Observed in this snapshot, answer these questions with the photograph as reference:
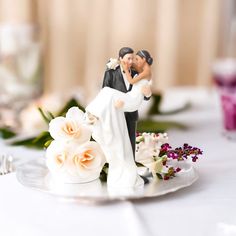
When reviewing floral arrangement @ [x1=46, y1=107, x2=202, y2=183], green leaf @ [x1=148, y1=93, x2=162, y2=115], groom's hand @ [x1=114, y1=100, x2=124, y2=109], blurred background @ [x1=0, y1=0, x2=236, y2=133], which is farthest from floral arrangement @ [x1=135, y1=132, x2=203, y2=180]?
blurred background @ [x1=0, y1=0, x2=236, y2=133]

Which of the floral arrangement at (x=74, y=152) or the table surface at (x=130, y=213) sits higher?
the floral arrangement at (x=74, y=152)

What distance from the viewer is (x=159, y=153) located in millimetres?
928

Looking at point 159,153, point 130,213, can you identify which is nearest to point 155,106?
point 159,153

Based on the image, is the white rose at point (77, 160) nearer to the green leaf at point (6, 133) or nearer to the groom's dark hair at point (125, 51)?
the groom's dark hair at point (125, 51)

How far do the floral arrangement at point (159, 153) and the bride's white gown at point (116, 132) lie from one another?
0.04m

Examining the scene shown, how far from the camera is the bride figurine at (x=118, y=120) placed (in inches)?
33.8

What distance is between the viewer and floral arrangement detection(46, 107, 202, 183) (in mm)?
888

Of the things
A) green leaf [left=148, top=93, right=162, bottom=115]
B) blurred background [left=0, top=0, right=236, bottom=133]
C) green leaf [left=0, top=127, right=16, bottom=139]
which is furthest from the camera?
blurred background [left=0, top=0, right=236, bottom=133]

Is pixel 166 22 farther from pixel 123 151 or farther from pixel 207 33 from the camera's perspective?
pixel 123 151

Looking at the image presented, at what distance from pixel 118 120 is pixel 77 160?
3.8 inches

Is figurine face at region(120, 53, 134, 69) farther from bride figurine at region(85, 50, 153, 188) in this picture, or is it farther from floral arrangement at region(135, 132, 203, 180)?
floral arrangement at region(135, 132, 203, 180)

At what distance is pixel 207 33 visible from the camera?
130 inches

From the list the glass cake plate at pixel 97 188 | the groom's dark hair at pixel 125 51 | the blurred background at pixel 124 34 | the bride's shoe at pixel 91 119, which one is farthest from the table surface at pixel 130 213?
the blurred background at pixel 124 34

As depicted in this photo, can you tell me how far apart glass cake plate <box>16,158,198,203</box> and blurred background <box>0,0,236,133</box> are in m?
1.32
